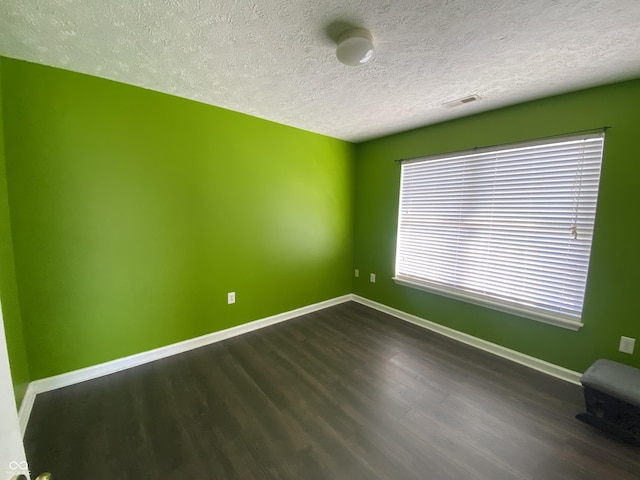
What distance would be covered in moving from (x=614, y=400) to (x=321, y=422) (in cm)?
184

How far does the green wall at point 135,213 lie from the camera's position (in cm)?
174

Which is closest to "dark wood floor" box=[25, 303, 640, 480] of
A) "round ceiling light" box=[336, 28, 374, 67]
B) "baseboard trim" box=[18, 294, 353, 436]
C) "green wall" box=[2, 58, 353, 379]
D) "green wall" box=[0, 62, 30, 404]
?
"baseboard trim" box=[18, 294, 353, 436]

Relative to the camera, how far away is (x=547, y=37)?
1.40m

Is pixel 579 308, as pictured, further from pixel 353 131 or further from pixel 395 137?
pixel 353 131

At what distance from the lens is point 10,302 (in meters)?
1.56

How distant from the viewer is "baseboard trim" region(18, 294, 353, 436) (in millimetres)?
1712

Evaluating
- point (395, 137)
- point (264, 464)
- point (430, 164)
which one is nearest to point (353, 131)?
point (395, 137)

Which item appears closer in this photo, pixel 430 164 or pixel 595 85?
pixel 595 85

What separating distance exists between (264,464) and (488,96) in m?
3.11

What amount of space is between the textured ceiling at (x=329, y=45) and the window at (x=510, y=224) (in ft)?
1.83

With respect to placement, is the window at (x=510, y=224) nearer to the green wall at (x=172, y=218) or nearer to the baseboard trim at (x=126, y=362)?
the green wall at (x=172, y=218)

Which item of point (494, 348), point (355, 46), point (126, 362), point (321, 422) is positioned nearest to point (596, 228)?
point (494, 348)

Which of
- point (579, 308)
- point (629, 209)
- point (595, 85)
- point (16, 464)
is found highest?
point (595, 85)

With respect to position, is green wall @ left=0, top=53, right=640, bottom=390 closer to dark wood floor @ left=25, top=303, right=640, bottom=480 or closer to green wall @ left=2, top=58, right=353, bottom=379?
green wall @ left=2, top=58, right=353, bottom=379
